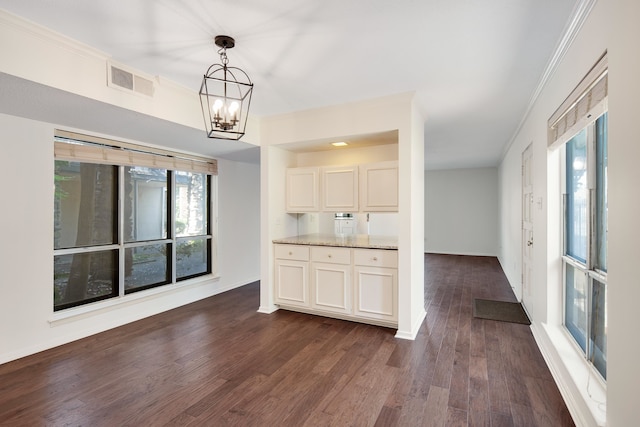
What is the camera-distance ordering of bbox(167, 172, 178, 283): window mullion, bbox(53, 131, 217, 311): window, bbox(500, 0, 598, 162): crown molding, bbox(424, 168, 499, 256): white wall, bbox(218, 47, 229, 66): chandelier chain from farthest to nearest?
bbox(424, 168, 499, 256): white wall, bbox(167, 172, 178, 283): window mullion, bbox(53, 131, 217, 311): window, bbox(218, 47, 229, 66): chandelier chain, bbox(500, 0, 598, 162): crown molding

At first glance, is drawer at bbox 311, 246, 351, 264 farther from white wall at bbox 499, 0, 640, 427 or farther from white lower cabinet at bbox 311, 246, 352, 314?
white wall at bbox 499, 0, 640, 427

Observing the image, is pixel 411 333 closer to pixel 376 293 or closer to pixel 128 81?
pixel 376 293

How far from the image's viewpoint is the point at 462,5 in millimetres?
1886

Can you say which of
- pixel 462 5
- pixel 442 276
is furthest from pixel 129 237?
pixel 442 276

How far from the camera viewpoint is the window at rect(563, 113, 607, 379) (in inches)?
82.6

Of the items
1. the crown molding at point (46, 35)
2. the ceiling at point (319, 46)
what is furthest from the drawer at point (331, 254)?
the crown molding at point (46, 35)

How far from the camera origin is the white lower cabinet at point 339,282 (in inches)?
139

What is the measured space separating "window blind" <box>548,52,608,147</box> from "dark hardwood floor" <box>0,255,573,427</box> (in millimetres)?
1878

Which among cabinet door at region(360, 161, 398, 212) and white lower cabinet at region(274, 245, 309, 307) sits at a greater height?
cabinet door at region(360, 161, 398, 212)

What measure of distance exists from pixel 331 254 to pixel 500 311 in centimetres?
234

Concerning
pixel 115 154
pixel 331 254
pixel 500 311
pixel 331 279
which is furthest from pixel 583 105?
pixel 115 154

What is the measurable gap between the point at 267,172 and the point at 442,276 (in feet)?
13.6

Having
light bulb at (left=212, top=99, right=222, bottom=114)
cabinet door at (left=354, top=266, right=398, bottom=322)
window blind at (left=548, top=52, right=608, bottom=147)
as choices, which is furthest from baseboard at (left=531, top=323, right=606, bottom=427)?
light bulb at (left=212, top=99, right=222, bottom=114)

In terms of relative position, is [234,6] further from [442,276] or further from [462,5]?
[442,276]
